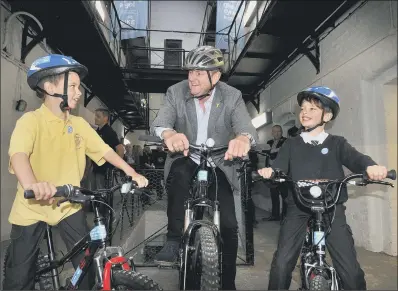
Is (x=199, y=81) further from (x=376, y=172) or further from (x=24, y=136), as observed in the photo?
(x=376, y=172)

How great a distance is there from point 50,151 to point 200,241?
1.10 metres

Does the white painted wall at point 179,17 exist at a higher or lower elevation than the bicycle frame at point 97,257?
higher

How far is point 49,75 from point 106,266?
120 centimetres

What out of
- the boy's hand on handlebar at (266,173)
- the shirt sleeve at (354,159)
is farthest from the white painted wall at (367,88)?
the boy's hand on handlebar at (266,173)

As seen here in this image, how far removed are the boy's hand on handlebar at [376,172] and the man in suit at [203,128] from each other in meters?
0.71

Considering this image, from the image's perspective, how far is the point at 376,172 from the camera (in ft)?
6.03

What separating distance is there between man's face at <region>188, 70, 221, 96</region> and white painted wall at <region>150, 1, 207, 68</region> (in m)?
16.2

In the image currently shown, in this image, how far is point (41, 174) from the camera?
194 cm

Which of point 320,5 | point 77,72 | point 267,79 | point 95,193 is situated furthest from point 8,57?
point 267,79

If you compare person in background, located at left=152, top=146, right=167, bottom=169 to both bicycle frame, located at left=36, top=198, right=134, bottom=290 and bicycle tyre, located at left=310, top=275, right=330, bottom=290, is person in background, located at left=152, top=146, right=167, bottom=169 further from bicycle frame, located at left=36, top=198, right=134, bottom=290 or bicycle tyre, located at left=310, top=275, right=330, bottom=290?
bicycle tyre, located at left=310, top=275, right=330, bottom=290

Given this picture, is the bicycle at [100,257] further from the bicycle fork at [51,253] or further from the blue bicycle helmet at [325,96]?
the blue bicycle helmet at [325,96]

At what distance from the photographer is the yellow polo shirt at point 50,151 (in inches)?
71.5

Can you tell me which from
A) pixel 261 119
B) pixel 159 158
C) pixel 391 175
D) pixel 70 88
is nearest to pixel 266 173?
pixel 391 175

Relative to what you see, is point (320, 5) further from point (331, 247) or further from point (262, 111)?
point (262, 111)
